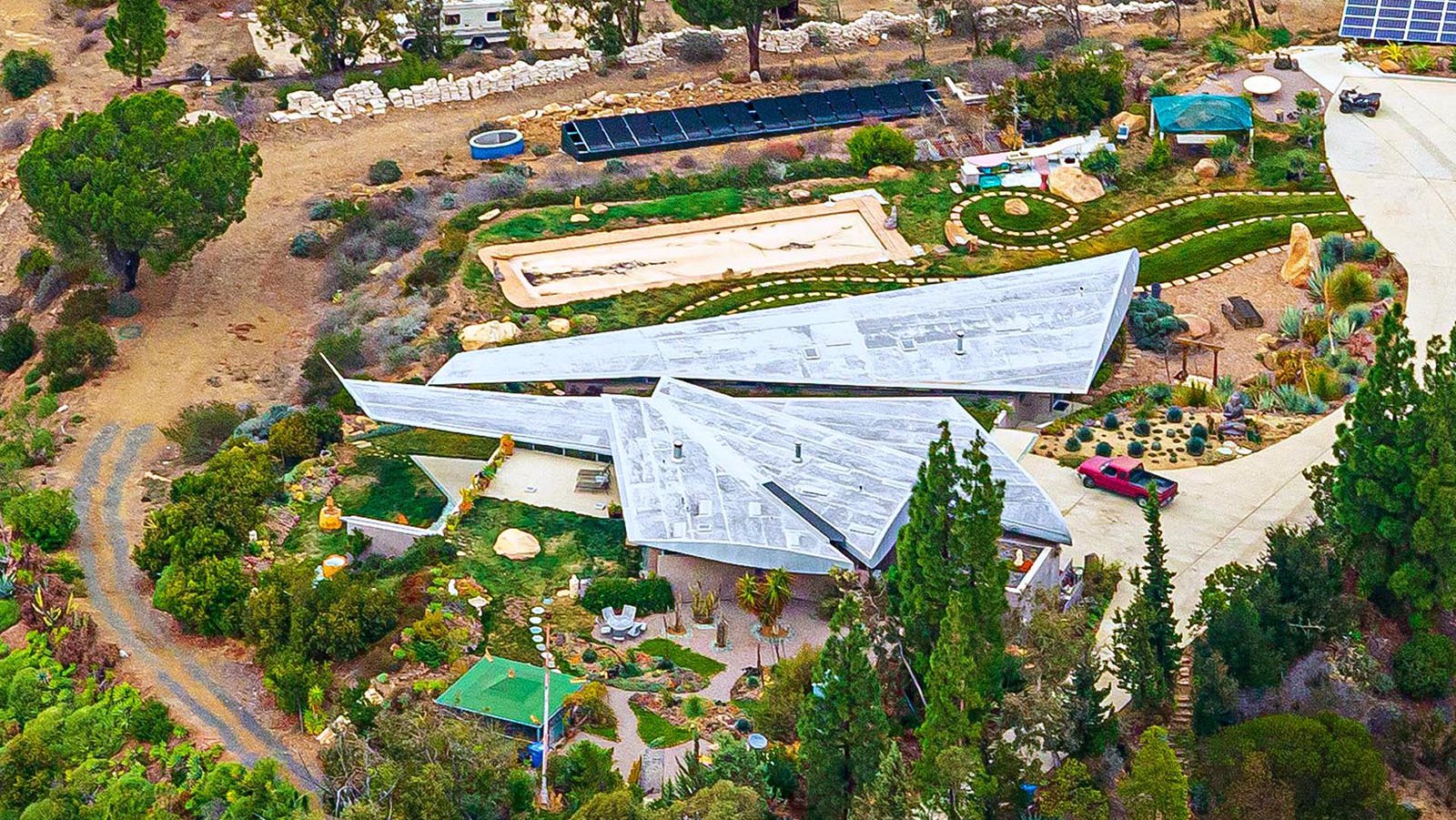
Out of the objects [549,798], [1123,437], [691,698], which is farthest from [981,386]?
[549,798]

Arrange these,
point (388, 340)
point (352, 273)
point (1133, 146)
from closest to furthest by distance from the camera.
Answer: point (388, 340), point (352, 273), point (1133, 146)

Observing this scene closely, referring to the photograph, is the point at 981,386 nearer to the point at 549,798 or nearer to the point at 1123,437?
the point at 1123,437

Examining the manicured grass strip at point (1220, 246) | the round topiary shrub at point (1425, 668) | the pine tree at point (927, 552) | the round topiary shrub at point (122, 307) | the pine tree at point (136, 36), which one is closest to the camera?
the pine tree at point (927, 552)

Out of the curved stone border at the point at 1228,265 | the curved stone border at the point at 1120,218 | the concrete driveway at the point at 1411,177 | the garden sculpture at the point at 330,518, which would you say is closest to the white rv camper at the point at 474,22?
the curved stone border at the point at 1120,218

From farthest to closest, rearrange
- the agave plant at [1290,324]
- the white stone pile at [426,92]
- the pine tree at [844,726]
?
the white stone pile at [426,92] → the agave plant at [1290,324] → the pine tree at [844,726]

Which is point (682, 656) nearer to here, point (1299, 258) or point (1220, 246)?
point (1299, 258)

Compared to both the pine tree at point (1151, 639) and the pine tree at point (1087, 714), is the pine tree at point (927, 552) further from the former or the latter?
the pine tree at point (1151, 639)

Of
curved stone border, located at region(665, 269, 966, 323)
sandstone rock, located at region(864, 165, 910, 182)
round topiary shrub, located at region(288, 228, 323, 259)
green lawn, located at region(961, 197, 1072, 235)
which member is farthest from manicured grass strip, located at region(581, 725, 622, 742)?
sandstone rock, located at region(864, 165, 910, 182)
